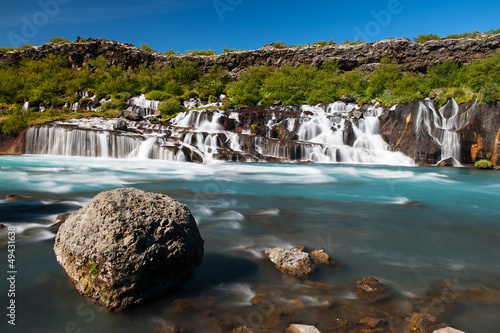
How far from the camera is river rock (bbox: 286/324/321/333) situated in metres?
2.68

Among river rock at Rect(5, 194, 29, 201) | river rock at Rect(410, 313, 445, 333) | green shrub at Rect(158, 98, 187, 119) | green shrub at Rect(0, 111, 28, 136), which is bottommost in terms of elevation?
river rock at Rect(410, 313, 445, 333)

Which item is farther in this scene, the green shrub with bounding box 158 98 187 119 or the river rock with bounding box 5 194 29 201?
the green shrub with bounding box 158 98 187 119

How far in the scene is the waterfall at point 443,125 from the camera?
21141 millimetres

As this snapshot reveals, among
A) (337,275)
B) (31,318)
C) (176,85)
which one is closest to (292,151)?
(337,275)

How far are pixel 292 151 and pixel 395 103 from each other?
11.3 meters

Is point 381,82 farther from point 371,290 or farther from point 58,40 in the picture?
point 58,40

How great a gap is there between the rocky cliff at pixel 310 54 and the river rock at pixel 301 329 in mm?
52084

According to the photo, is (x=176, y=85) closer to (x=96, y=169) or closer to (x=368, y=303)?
(x=96, y=169)

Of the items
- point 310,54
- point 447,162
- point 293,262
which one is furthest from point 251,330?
point 310,54

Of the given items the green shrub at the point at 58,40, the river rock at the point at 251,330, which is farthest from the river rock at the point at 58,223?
the green shrub at the point at 58,40

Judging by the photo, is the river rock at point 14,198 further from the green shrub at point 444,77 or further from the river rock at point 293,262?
the green shrub at point 444,77

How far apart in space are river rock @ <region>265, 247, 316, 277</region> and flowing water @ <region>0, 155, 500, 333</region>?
0.42ft

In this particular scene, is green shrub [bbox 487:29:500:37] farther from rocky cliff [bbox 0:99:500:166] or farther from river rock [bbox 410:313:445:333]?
river rock [bbox 410:313:445:333]

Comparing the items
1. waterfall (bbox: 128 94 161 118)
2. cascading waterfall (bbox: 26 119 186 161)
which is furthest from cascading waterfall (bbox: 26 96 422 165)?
waterfall (bbox: 128 94 161 118)
